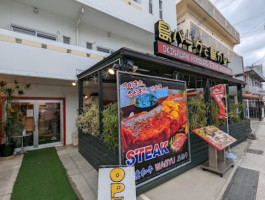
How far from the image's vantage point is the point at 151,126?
2805mm

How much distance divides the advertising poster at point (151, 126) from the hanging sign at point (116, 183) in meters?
0.26

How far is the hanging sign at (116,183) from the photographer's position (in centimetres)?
202

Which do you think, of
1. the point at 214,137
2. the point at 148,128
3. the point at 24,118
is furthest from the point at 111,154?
the point at 24,118

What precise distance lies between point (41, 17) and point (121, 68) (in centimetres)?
531

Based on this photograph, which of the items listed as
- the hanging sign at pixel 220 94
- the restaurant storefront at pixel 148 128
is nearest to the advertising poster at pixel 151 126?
the restaurant storefront at pixel 148 128

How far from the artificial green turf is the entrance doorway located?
4.16 ft

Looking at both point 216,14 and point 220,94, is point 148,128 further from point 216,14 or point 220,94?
point 216,14

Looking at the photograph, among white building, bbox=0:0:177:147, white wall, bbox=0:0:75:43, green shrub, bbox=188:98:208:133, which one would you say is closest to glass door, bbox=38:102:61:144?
white building, bbox=0:0:177:147

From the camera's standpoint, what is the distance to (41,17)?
545cm

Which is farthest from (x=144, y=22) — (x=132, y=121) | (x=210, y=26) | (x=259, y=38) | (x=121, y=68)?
(x=210, y=26)

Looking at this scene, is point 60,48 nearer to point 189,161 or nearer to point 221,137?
point 189,161

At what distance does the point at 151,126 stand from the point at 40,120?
558cm

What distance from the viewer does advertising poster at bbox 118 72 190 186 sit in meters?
2.49

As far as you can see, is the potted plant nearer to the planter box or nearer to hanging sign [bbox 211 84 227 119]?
the planter box
